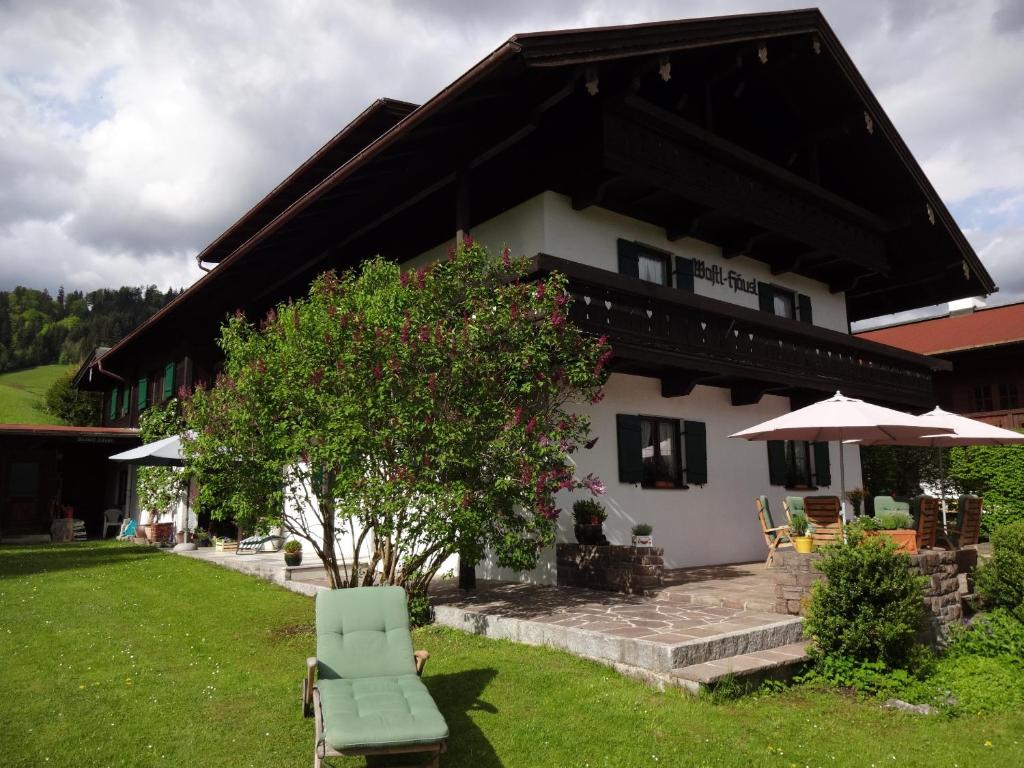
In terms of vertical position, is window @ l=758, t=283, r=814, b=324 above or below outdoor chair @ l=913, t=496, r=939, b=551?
above

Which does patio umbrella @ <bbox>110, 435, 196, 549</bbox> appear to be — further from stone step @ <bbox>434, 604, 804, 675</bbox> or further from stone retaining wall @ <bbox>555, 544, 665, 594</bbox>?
stone step @ <bbox>434, 604, 804, 675</bbox>

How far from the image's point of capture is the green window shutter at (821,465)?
14672 mm

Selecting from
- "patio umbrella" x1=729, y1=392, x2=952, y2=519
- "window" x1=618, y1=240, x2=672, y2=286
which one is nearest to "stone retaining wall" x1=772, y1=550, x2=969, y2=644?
"patio umbrella" x1=729, y1=392, x2=952, y2=519

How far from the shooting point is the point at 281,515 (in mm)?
8219

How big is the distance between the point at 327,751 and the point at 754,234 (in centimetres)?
1141

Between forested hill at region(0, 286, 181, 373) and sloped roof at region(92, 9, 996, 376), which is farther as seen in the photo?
forested hill at region(0, 286, 181, 373)

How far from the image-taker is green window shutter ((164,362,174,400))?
18734mm

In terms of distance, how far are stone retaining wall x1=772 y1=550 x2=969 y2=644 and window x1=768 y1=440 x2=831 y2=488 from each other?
15.3 ft

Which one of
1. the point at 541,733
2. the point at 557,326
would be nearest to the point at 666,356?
the point at 557,326

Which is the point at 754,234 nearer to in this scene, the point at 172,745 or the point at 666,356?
the point at 666,356

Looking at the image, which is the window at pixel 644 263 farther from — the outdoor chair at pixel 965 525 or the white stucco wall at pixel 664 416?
the outdoor chair at pixel 965 525

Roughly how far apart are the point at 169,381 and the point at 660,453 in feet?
42.8

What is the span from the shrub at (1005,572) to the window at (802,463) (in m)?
5.04

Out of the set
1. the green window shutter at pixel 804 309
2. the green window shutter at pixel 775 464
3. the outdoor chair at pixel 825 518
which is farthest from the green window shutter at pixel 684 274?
the outdoor chair at pixel 825 518
